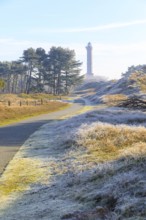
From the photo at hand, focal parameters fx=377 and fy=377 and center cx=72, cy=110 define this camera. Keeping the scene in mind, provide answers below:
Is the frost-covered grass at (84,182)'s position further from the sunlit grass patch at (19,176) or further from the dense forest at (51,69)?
the dense forest at (51,69)

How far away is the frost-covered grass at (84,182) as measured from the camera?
7.90 metres

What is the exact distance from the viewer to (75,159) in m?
13.5

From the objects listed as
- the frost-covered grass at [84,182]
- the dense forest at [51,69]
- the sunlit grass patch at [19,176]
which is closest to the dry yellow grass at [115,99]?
the frost-covered grass at [84,182]

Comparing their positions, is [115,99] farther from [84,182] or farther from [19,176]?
[84,182]

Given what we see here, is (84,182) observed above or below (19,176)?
above

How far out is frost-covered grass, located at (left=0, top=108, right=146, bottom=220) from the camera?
7902 millimetres

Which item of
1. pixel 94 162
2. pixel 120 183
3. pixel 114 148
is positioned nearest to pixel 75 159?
pixel 94 162

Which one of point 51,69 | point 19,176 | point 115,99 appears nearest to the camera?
point 19,176

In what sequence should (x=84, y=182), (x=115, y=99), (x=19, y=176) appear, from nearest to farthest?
(x=84, y=182), (x=19, y=176), (x=115, y=99)

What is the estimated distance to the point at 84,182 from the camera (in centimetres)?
1023

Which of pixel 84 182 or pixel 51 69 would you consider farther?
pixel 51 69

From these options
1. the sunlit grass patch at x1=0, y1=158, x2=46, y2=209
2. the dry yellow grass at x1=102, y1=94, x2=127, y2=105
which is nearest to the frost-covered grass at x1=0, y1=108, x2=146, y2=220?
the sunlit grass patch at x1=0, y1=158, x2=46, y2=209

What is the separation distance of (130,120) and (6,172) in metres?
13.7

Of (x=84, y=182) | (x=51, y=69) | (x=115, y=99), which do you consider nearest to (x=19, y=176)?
(x=84, y=182)
